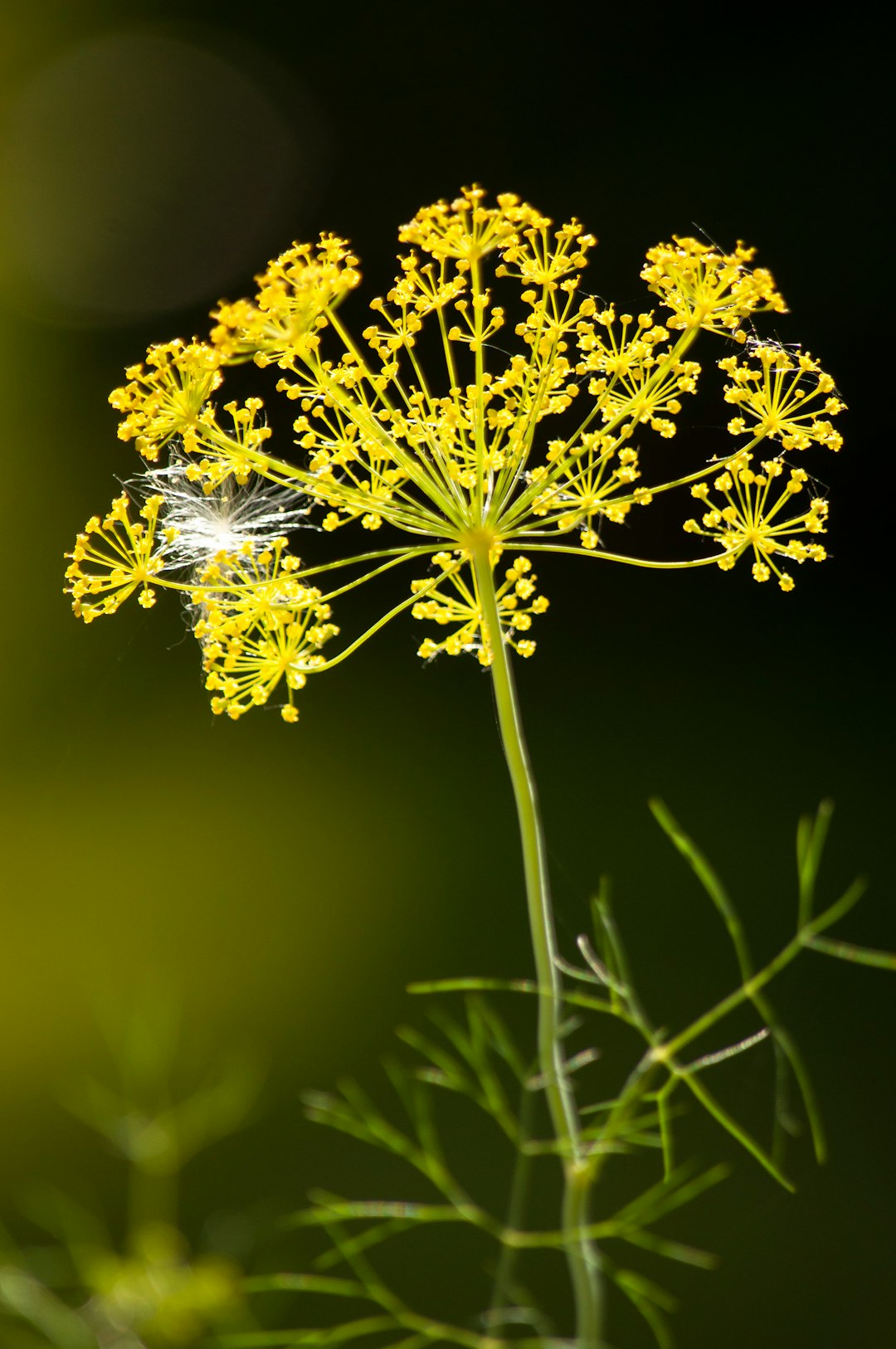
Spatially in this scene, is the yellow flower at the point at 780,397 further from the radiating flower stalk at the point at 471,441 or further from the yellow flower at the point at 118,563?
the yellow flower at the point at 118,563

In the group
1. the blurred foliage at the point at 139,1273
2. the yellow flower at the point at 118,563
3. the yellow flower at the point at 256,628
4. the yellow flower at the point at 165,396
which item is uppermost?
the yellow flower at the point at 165,396

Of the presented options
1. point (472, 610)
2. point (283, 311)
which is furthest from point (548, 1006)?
point (283, 311)

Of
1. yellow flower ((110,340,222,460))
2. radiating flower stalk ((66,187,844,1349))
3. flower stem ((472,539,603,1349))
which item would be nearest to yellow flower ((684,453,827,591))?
radiating flower stalk ((66,187,844,1349))

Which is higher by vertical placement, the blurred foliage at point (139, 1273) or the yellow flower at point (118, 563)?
the yellow flower at point (118, 563)

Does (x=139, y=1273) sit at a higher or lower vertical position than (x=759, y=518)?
lower

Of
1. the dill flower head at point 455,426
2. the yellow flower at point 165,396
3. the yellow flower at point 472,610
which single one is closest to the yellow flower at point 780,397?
the dill flower head at point 455,426

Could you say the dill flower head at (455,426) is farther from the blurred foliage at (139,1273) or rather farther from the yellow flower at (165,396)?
the blurred foliage at (139,1273)

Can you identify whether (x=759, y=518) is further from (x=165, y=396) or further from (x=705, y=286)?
(x=165, y=396)

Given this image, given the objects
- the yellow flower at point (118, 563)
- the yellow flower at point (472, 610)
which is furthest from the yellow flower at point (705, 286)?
the yellow flower at point (118, 563)
